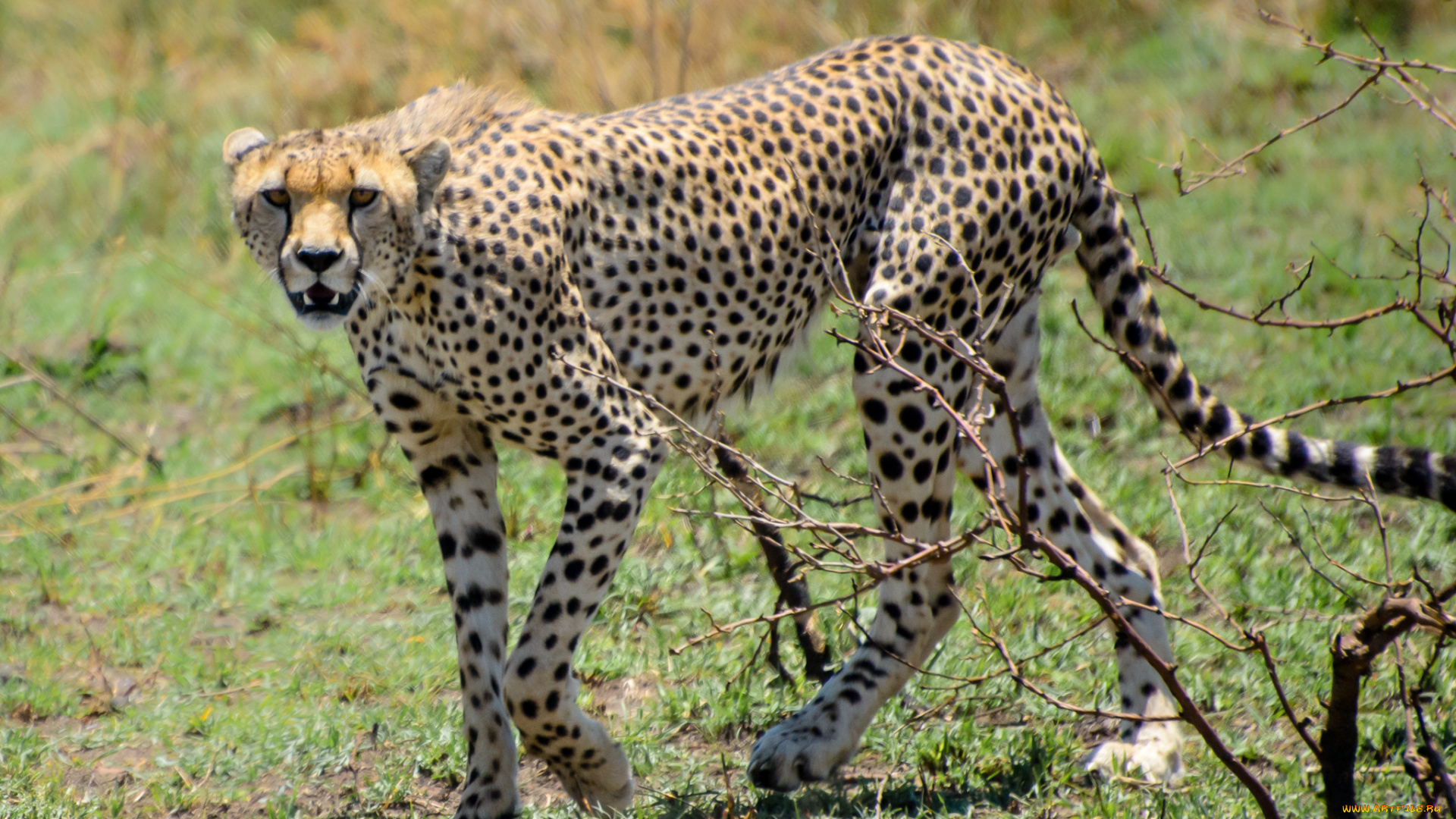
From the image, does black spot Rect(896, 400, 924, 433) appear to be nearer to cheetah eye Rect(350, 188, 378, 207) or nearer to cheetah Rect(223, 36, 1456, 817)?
cheetah Rect(223, 36, 1456, 817)

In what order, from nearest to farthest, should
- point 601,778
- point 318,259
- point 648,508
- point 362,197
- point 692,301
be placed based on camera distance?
point 318,259 → point 362,197 → point 601,778 → point 692,301 → point 648,508

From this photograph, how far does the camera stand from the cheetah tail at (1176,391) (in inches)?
133

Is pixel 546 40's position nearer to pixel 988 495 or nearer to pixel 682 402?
pixel 682 402

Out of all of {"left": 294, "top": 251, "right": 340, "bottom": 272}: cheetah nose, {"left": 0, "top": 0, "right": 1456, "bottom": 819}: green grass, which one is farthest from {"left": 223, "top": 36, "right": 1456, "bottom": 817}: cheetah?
{"left": 0, "top": 0, "right": 1456, "bottom": 819}: green grass

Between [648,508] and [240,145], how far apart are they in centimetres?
212

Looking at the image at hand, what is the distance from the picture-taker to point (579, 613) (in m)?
3.33

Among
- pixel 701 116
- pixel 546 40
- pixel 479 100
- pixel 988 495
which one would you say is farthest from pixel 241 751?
pixel 546 40

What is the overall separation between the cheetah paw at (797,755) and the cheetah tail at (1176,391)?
1122 millimetres

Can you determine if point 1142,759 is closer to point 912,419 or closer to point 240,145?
point 912,419

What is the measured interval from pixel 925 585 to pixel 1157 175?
14.5ft

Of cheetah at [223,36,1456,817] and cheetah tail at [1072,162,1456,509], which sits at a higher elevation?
cheetah tail at [1072,162,1456,509]

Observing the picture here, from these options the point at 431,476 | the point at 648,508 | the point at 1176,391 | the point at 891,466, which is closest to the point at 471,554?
the point at 431,476

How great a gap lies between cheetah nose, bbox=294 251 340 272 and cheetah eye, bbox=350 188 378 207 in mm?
158

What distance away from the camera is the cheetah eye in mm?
3121
